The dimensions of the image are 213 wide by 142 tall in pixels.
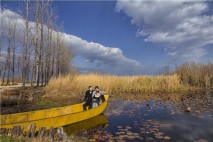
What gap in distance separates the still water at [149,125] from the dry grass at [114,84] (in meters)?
6.36

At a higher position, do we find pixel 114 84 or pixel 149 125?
pixel 114 84

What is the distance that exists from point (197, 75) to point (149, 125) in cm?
1649

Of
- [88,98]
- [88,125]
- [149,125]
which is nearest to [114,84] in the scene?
[88,98]

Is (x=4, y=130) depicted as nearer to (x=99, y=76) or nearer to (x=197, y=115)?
(x=197, y=115)

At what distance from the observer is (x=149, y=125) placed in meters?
12.4

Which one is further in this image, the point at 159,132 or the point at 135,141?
the point at 159,132

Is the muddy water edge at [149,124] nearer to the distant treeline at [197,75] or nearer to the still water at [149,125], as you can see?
the still water at [149,125]

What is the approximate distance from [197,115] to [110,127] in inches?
206

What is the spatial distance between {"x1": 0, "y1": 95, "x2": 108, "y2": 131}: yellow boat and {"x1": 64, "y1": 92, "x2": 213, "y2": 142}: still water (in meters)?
Result: 0.37

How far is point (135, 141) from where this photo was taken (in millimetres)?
9695

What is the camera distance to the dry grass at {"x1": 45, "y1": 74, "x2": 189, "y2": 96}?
24163 mm

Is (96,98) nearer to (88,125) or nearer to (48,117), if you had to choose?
(88,125)

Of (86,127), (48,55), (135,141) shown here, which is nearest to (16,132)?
(135,141)

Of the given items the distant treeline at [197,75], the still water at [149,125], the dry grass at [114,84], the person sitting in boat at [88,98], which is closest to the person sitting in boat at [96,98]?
the person sitting in boat at [88,98]
